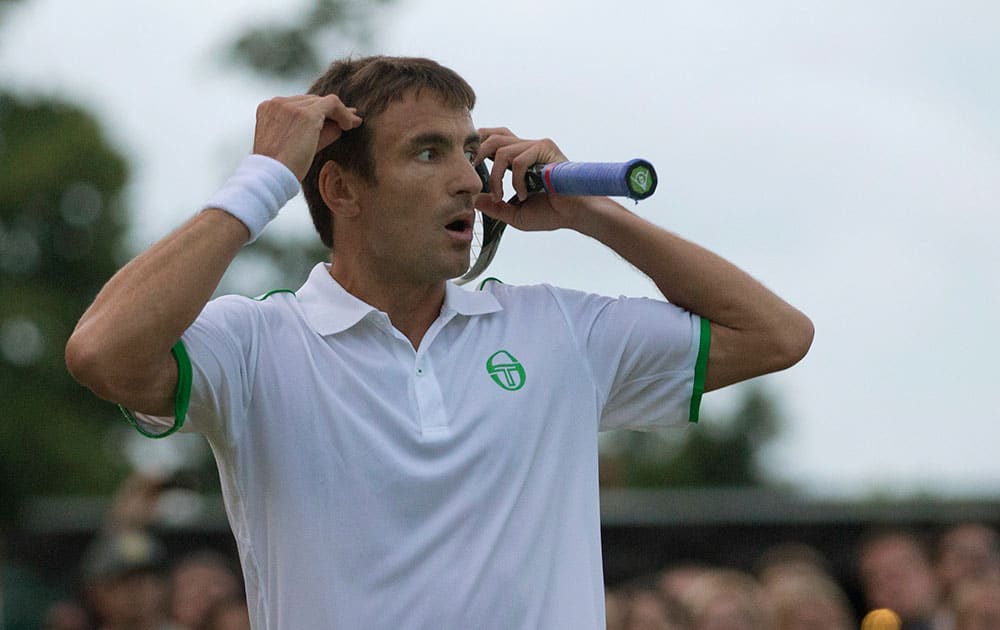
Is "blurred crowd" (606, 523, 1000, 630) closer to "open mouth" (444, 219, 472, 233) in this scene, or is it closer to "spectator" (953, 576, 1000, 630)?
"spectator" (953, 576, 1000, 630)

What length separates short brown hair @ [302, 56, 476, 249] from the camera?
4.37 metres

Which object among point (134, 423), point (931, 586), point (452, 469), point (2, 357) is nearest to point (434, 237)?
point (452, 469)

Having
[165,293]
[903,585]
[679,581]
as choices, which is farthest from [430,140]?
[679,581]

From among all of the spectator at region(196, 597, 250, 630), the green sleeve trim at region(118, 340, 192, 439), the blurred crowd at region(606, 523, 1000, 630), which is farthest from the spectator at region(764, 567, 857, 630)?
the green sleeve trim at region(118, 340, 192, 439)

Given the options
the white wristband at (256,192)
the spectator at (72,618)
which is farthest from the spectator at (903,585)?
the white wristband at (256,192)

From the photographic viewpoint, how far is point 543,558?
4070 millimetres

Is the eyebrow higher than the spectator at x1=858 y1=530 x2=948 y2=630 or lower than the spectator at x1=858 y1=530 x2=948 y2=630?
higher

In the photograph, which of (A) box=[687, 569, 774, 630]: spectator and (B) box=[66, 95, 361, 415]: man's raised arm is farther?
(A) box=[687, 569, 774, 630]: spectator

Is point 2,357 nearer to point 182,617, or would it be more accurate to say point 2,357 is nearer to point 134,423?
point 182,617

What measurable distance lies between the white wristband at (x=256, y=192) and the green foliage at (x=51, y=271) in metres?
40.4

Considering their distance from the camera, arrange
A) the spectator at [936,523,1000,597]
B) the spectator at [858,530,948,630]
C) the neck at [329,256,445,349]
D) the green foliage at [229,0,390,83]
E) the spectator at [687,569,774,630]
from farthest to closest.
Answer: the green foliage at [229,0,390,83], the spectator at [936,523,1000,597], the spectator at [858,530,948,630], the spectator at [687,569,774,630], the neck at [329,256,445,349]

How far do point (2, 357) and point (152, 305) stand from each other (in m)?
43.5

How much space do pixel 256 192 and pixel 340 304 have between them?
411mm

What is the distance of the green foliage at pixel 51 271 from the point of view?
43750mm
